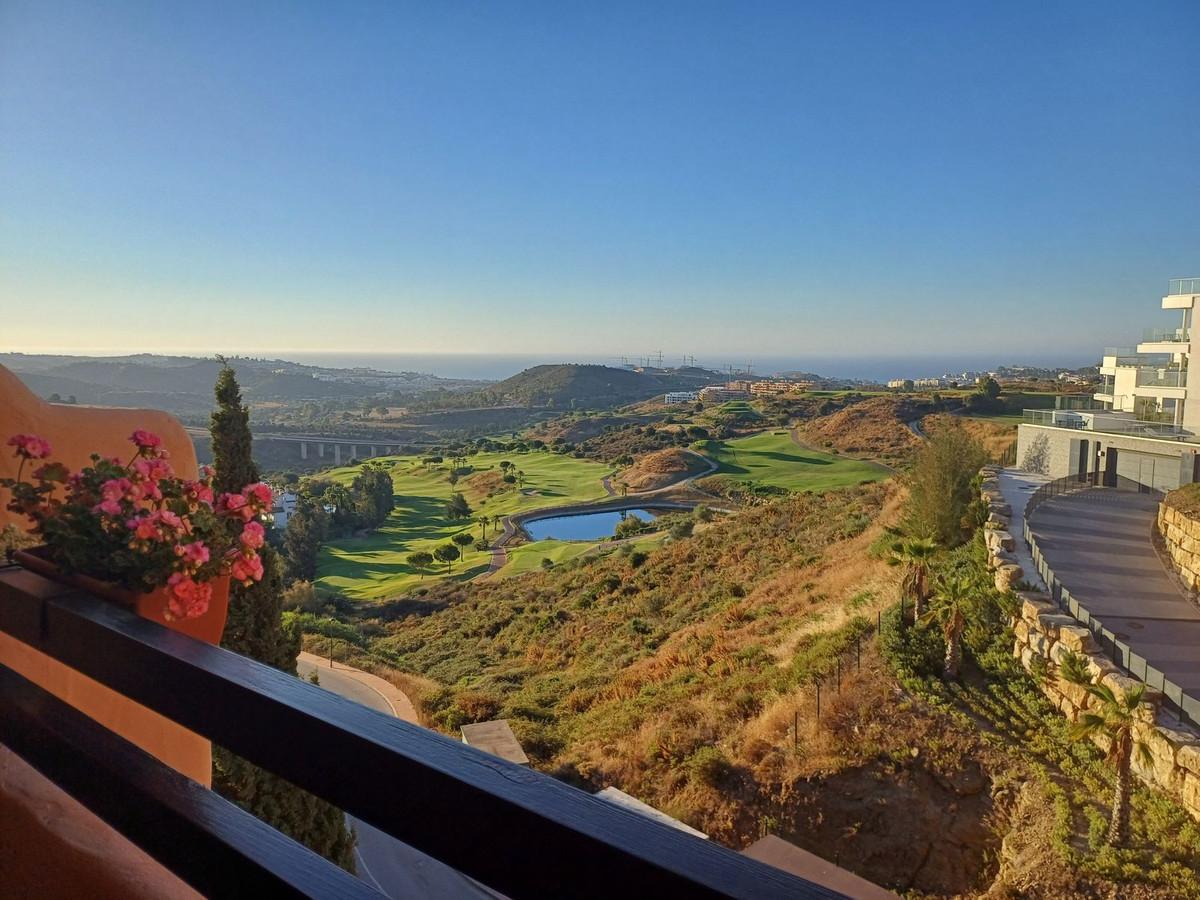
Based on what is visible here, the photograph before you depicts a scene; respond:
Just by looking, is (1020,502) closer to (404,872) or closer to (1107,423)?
(1107,423)

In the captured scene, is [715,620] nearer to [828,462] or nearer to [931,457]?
[931,457]

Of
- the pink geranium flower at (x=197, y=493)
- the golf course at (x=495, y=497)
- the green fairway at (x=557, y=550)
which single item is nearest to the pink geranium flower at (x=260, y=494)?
the pink geranium flower at (x=197, y=493)

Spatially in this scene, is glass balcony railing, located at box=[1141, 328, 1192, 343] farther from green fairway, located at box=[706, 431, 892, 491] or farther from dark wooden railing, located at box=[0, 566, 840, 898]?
dark wooden railing, located at box=[0, 566, 840, 898]

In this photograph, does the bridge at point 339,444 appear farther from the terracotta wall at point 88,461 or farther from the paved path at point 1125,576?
the terracotta wall at point 88,461

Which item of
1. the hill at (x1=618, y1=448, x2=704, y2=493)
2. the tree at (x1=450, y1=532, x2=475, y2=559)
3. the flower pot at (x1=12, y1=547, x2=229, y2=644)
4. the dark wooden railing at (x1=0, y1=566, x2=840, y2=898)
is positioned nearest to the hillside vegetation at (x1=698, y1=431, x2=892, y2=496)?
the hill at (x1=618, y1=448, x2=704, y2=493)

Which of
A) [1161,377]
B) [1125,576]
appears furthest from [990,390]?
[1125,576]
